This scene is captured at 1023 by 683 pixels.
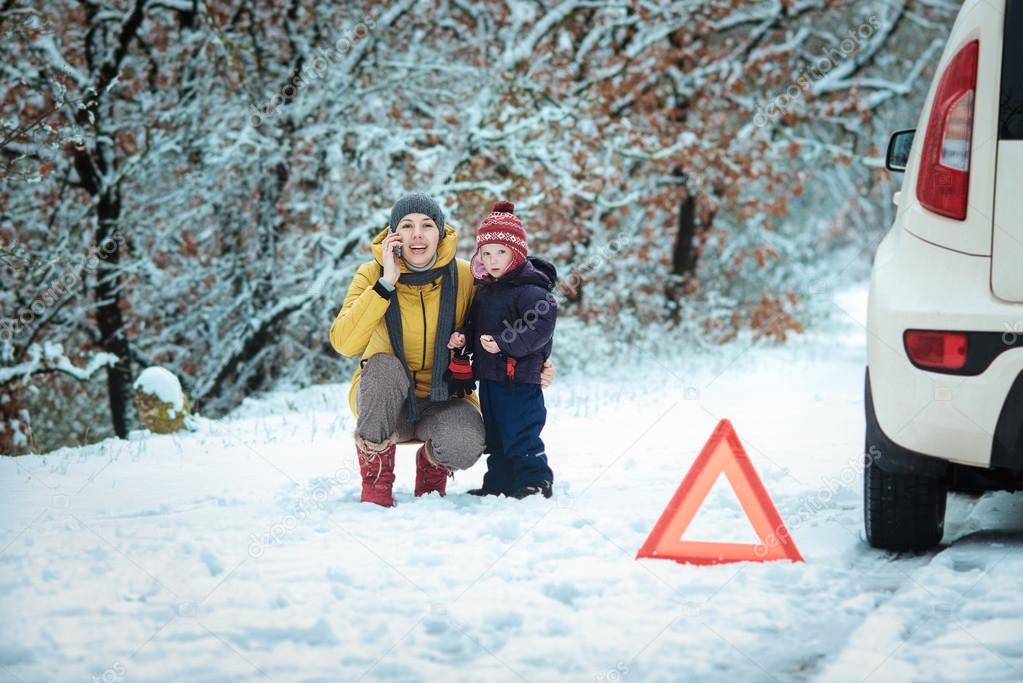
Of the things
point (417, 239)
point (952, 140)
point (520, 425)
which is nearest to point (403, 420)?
point (520, 425)

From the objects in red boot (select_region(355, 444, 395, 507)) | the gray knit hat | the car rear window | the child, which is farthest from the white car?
red boot (select_region(355, 444, 395, 507))

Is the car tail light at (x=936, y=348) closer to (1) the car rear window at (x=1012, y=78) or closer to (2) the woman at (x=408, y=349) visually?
(1) the car rear window at (x=1012, y=78)

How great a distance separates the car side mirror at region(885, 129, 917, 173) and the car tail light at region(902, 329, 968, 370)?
3.52ft

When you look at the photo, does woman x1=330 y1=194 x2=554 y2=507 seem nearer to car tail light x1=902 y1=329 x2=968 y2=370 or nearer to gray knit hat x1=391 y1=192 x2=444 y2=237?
gray knit hat x1=391 y1=192 x2=444 y2=237

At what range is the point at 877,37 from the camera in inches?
544

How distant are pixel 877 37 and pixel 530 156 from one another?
19.7 ft

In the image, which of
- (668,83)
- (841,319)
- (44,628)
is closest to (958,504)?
(44,628)

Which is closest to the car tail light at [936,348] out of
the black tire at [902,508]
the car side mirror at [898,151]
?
the black tire at [902,508]

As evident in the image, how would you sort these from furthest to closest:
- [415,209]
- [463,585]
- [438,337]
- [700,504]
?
1. [438,337]
2. [415,209]
3. [700,504]
4. [463,585]

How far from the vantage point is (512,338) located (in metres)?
4.27

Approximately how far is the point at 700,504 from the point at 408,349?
143 centimetres

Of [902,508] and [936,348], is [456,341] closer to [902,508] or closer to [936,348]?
[902,508]

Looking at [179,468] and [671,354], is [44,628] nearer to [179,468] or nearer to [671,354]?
[179,468]

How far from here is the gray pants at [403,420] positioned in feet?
13.9
